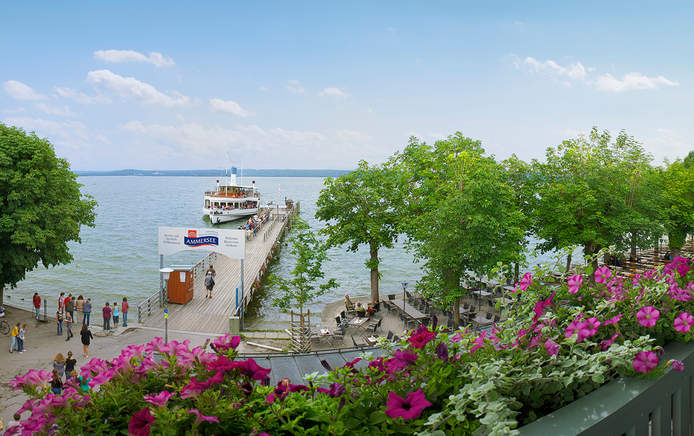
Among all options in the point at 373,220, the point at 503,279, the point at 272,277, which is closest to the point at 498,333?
the point at 503,279

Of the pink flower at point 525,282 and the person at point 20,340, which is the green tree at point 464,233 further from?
the person at point 20,340

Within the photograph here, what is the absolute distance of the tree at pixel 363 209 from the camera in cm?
2636

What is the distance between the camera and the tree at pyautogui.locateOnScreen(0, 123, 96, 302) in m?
22.1

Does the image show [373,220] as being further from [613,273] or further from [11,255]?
[613,273]

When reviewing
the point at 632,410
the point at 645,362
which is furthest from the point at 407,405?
the point at 645,362

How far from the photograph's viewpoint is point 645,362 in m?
2.35

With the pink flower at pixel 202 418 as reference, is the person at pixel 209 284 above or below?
below

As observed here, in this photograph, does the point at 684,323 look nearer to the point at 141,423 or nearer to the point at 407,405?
the point at 407,405

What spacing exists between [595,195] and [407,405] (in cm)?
2923

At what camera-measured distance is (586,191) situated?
87.3 ft

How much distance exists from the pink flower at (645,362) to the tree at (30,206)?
83.0 feet

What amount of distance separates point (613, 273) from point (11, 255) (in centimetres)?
2608

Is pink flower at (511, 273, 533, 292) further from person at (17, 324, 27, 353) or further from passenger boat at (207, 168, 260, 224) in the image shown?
passenger boat at (207, 168, 260, 224)

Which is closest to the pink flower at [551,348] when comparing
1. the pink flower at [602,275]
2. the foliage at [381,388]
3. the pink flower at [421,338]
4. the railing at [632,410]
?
the foliage at [381,388]
